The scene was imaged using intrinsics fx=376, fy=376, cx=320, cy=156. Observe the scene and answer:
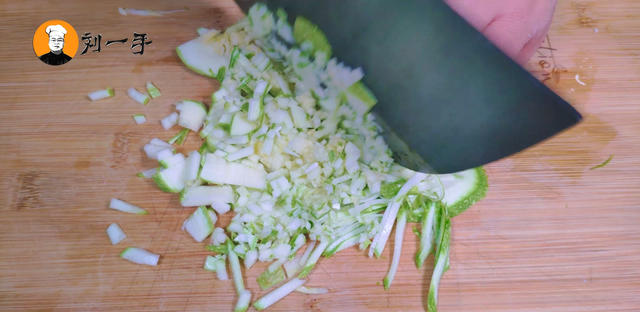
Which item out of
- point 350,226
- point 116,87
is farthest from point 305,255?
point 116,87

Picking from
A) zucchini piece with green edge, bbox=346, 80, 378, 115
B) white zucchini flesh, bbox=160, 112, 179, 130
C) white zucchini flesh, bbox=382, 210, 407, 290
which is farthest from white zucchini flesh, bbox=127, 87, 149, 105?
Answer: white zucchini flesh, bbox=382, 210, 407, 290

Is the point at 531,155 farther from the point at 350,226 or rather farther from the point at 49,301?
the point at 49,301

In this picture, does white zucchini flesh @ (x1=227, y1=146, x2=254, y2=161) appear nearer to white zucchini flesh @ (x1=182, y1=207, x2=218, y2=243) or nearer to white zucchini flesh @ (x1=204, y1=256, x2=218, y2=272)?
white zucchini flesh @ (x1=182, y1=207, x2=218, y2=243)

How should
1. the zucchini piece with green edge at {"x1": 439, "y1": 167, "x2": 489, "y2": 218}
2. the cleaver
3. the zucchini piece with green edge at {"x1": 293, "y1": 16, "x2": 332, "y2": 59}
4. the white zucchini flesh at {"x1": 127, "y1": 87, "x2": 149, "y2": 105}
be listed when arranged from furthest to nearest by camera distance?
the white zucchini flesh at {"x1": 127, "y1": 87, "x2": 149, "y2": 105}, the zucchini piece with green edge at {"x1": 439, "y1": 167, "x2": 489, "y2": 218}, the zucchini piece with green edge at {"x1": 293, "y1": 16, "x2": 332, "y2": 59}, the cleaver

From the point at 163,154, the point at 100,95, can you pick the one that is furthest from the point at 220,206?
the point at 100,95

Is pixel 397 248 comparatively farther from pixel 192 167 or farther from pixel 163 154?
pixel 163 154

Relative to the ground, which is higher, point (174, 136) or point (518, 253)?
point (174, 136)
